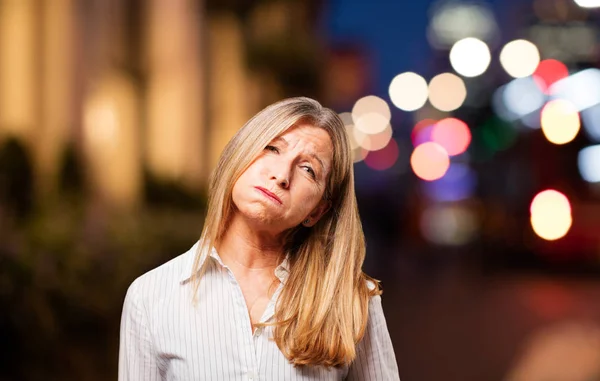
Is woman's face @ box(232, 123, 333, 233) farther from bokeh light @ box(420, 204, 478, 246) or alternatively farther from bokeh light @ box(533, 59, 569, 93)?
bokeh light @ box(420, 204, 478, 246)

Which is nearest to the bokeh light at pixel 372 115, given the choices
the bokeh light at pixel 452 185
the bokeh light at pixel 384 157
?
the bokeh light at pixel 384 157

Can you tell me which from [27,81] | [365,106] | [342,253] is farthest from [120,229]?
[365,106]

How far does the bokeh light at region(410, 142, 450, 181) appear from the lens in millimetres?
80562

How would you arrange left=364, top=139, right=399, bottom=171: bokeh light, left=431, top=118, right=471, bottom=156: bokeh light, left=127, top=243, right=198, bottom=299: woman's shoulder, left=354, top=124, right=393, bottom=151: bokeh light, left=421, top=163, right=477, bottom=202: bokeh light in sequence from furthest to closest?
left=364, top=139, right=399, bottom=171: bokeh light → left=354, top=124, right=393, bottom=151: bokeh light → left=431, top=118, right=471, bottom=156: bokeh light → left=421, top=163, right=477, bottom=202: bokeh light → left=127, top=243, right=198, bottom=299: woman's shoulder

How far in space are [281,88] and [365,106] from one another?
293 ft

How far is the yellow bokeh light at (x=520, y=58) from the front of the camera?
3741 cm

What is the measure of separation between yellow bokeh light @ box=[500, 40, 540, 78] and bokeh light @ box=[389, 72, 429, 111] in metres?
54.2

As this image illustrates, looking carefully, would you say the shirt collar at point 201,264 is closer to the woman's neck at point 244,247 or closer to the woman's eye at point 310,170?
the woman's neck at point 244,247

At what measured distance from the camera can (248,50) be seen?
27.3 metres

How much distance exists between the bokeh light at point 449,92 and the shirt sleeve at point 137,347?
9359 cm

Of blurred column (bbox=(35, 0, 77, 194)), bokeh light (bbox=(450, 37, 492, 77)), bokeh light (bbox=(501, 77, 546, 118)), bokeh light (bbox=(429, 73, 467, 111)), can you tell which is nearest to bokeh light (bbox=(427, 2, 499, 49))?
bokeh light (bbox=(429, 73, 467, 111))

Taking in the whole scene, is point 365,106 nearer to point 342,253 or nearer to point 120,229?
point 120,229

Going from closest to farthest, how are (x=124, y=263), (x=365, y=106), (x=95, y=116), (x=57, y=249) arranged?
1. (x=57, y=249)
2. (x=124, y=263)
3. (x=95, y=116)
4. (x=365, y=106)

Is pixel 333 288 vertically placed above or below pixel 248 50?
below
